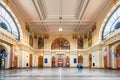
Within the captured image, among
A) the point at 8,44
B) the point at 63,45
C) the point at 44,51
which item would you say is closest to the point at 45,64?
the point at 44,51

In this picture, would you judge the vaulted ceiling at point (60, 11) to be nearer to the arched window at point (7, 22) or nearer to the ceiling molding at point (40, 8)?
the ceiling molding at point (40, 8)

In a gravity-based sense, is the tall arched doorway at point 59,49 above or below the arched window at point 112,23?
below

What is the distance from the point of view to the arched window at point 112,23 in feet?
73.3

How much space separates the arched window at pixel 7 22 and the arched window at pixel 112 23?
503 inches

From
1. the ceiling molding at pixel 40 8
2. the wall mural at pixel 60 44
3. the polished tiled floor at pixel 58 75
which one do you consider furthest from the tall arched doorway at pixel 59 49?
the polished tiled floor at pixel 58 75

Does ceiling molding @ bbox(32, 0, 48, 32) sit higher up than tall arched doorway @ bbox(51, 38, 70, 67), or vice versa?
ceiling molding @ bbox(32, 0, 48, 32)

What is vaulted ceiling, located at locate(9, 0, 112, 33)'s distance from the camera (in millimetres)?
22062

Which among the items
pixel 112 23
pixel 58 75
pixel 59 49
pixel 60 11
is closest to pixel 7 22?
pixel 60 11

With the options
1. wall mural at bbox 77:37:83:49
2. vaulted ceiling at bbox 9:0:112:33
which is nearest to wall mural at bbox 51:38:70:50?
wall mural at bbox 77:37:83:49

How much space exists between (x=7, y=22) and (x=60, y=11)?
733cm

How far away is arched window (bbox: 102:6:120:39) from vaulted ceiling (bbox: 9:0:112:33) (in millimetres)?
1587

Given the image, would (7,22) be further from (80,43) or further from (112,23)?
(80,43)

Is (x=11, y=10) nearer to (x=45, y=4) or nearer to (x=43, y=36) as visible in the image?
(x=45, y=4)

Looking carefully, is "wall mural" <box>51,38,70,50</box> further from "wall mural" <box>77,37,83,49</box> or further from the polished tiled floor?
the polished tiled floor
